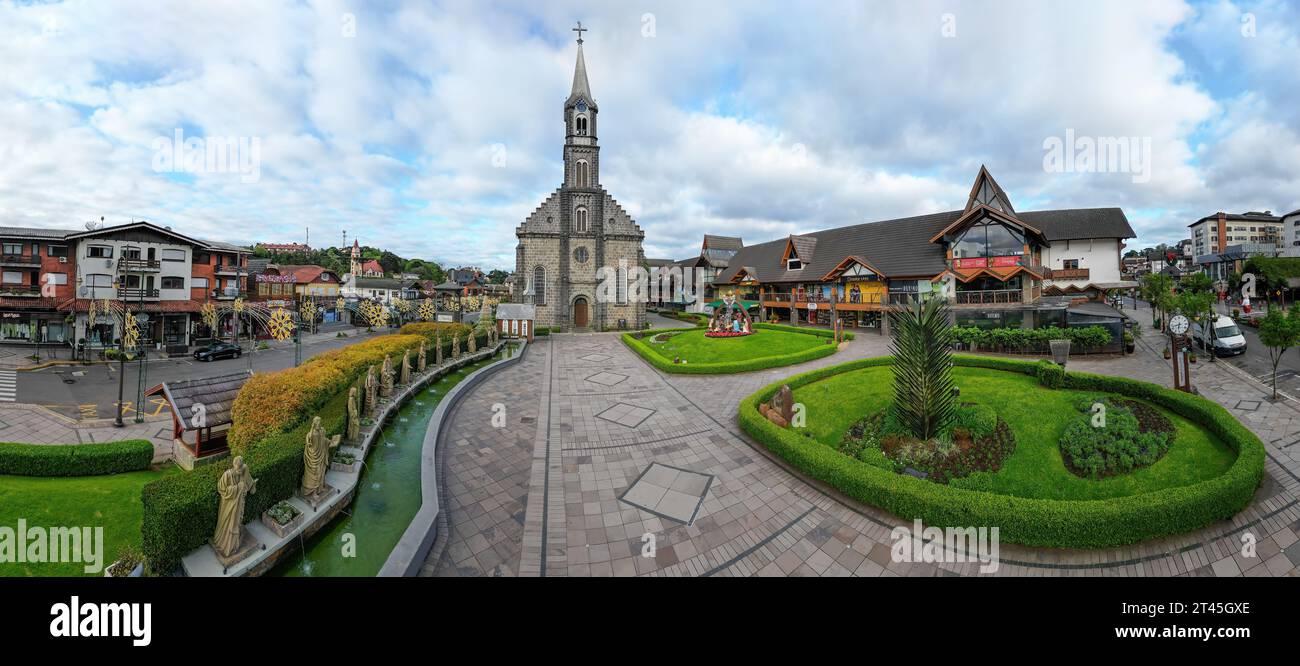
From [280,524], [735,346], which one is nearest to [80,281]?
[280,524]

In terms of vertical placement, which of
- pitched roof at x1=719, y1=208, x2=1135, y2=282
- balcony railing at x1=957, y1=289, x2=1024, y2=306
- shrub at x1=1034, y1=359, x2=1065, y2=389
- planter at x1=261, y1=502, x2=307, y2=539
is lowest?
planter at x1=261, y1=502, x2=307, y2=539

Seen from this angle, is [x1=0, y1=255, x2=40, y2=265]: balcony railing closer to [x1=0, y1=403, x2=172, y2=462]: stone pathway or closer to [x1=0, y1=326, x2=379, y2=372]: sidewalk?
[x1=0, y1=326, x2=379, y2=372]: sidewalk

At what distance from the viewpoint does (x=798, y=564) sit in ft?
23.5

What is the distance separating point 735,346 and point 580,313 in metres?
22.2

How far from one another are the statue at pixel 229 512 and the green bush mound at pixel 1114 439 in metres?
15.6

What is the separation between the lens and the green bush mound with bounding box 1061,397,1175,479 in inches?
387

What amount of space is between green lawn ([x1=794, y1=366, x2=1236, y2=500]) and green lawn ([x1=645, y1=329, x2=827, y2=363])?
9345 mm

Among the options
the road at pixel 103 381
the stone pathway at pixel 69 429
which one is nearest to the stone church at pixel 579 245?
the road at pixel 103 381

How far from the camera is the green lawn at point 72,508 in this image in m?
7.18

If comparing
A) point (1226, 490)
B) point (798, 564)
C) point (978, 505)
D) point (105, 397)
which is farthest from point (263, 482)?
point (105, 397)

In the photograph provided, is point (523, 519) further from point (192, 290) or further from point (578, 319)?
point (192, 290)

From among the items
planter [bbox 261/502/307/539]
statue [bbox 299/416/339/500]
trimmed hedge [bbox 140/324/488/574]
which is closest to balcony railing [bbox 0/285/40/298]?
trimmed hedge [bbox 140/324/488/574]

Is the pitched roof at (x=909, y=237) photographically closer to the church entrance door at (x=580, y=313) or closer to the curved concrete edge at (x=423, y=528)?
the church entrance door at (x=580, y=313)

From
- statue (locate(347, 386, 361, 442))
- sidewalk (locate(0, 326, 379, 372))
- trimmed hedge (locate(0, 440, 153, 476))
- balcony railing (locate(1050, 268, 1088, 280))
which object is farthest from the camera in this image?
balcony railing (locate(1050, 268, 1088, 280))
